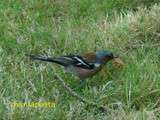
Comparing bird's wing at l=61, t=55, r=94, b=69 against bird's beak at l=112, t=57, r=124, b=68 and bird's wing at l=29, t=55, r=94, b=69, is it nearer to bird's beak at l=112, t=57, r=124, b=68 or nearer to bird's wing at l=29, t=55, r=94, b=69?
bird's wing at l=29, t=55, r=94, b=69

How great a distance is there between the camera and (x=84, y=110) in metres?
5.12

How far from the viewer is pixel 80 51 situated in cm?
618

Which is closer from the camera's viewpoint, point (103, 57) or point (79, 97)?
point (79, 97)

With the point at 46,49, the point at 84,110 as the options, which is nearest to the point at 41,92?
the point at 84,110

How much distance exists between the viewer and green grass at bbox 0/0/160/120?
5.16 m

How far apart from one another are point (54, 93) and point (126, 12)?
2.14 meters

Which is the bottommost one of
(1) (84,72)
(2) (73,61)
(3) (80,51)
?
(1) (84,72)

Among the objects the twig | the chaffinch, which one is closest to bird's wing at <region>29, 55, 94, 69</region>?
the chaffinch

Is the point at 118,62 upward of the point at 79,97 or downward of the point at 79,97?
upward

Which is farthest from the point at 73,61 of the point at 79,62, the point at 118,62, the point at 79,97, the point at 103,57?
the point at 118,62

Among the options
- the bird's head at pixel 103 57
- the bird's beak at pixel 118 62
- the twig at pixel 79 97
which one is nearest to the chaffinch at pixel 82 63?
the bird's head at pixel 103 57

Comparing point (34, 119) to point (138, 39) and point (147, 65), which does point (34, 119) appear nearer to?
point (147, 65)

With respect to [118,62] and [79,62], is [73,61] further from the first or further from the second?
[118,62]

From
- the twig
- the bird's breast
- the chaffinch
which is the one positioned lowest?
the twig
